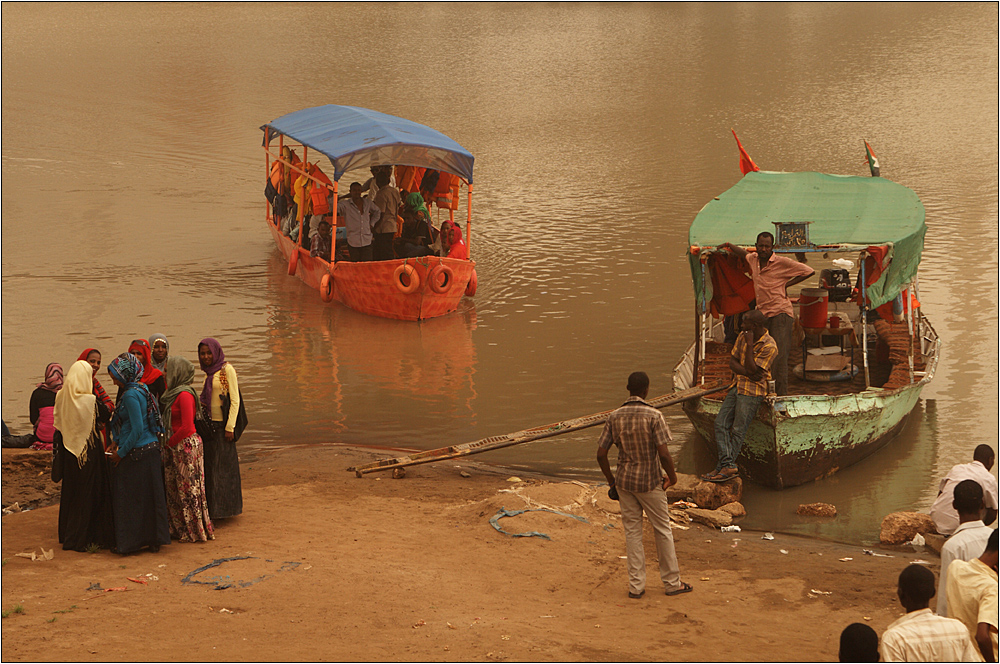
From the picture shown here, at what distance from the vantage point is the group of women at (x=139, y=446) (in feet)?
23.2

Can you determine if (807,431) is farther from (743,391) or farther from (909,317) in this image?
(909,317)

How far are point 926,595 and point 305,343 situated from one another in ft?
35.7

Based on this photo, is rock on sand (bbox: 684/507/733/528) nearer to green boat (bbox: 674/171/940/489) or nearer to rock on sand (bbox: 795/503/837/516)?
rock on sand (bbox: 795/503/837/516)

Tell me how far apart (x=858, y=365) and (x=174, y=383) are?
7104mm

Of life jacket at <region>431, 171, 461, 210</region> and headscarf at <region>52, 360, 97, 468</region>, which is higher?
life jacket at <region>431, 171, 461, 210</region>

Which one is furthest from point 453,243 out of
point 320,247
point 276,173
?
point 276,173

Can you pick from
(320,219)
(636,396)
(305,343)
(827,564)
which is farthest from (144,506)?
(320,219)

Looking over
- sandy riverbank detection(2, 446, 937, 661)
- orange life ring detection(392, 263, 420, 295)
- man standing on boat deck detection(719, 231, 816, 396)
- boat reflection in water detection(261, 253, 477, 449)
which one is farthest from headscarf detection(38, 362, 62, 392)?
man standing on boat deck detection(719, 231, 816, 396)

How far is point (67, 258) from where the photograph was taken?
1905 centimetres

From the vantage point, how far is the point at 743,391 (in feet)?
30.0

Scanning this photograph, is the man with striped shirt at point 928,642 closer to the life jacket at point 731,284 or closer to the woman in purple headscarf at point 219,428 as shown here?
the woman in purple headscarf at point 219,428

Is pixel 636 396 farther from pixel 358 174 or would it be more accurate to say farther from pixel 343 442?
pixel 358 174

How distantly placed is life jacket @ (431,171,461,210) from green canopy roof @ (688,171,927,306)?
19.6 ft

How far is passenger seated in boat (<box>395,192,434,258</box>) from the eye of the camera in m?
15.7
